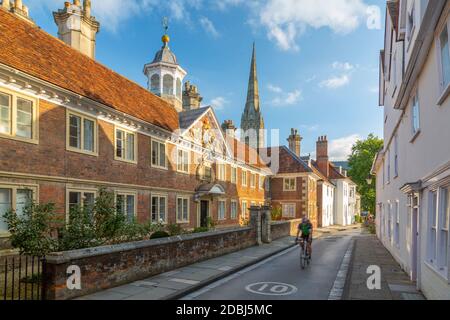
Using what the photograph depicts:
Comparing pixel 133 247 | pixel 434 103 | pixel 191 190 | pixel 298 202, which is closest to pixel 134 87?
pixel 191 190

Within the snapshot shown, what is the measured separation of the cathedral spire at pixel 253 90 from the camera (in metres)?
98.2

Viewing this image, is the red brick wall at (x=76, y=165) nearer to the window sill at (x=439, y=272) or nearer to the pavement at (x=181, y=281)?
the pavement at (x=181, y=281)

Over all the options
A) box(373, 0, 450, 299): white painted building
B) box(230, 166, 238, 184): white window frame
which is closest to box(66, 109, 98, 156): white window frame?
box(373, 0, 450, 299): white painted building

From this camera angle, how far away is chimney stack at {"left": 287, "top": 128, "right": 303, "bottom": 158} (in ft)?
154

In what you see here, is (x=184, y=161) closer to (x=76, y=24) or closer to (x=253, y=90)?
(x=76, y=24)

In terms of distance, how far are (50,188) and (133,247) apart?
17.6ft

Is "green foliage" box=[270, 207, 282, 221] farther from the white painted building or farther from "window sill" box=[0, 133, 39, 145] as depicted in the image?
"window sill" box=[0, 133, 39, 145]

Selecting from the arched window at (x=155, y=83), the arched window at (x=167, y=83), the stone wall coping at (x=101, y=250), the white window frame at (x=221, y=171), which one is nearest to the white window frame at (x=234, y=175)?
the white window frame at (x=221, y=171)

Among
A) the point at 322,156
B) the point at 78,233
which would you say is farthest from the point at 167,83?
the point at 322,156

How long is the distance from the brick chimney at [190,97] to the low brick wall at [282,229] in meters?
14.4

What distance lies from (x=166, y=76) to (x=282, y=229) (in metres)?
15.9

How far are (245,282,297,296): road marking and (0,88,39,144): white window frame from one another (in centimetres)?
932
